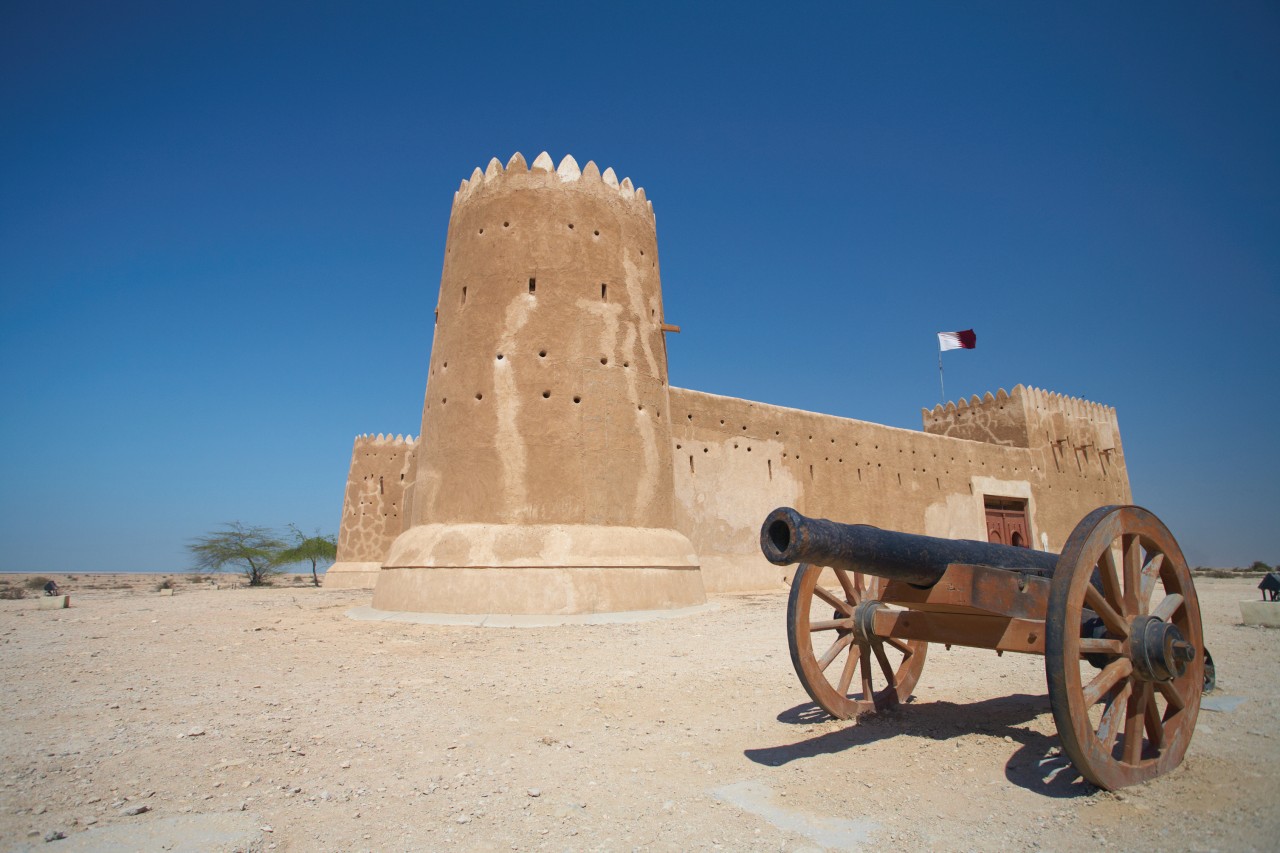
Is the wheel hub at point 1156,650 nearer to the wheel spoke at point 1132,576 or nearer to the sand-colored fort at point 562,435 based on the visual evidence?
the wheel spoke at point 1132,576

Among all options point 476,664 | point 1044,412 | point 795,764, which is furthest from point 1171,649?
point 1044,412

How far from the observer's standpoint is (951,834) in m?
2.66

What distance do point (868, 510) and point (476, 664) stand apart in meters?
13.7

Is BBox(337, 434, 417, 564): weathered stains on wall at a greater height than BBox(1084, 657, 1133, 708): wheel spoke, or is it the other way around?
BBox(337, 434, 417, 564): weathered stains on wall

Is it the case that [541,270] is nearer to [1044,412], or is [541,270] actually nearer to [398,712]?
[398,712]

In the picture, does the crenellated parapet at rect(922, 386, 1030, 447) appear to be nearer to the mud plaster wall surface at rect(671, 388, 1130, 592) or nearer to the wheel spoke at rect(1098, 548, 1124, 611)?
the mud plaster wall surface at rect(671, 388, 1130, 592)

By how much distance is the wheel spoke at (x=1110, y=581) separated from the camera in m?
3.14

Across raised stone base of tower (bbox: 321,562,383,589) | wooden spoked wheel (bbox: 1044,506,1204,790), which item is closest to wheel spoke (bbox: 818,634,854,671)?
wooden spoked wheel (bbox: 1044,506,1204,790)

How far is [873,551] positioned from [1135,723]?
137 centimetres

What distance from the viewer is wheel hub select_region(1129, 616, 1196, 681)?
10.3 feet

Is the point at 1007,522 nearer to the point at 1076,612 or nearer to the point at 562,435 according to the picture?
the point at 562,435

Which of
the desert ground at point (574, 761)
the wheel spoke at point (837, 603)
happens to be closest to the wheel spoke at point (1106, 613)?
the desert ground at point (574, 761)

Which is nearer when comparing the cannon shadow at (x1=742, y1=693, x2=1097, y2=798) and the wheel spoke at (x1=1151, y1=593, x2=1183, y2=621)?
the cannon shadow at (x1=742, y1=693, x2=1097, y2=798)

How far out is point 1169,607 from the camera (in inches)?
136
